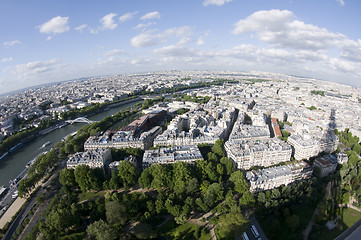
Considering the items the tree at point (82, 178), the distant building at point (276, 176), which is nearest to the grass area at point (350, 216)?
the distant building at point (276, 176)

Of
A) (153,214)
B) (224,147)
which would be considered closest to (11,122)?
(153,214)

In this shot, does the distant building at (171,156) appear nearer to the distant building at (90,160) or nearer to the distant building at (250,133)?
the distant building at (90,160)

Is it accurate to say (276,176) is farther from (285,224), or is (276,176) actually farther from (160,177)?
(160,177)

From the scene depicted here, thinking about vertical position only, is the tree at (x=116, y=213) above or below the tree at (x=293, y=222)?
above

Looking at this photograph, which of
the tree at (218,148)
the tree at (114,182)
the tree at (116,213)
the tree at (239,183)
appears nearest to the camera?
the tree at (116,213)

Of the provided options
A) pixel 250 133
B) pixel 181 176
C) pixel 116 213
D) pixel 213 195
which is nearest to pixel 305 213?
pixel 213 195

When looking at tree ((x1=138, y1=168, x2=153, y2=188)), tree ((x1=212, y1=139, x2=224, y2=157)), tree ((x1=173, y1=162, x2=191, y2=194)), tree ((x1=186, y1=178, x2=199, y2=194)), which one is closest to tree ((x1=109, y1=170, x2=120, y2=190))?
tree ((x1=138, y1=168, x2=153, y2=188))

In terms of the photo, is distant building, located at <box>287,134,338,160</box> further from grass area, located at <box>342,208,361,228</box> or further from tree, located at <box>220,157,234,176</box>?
tree, located at <box>220,157,234,176</box>
